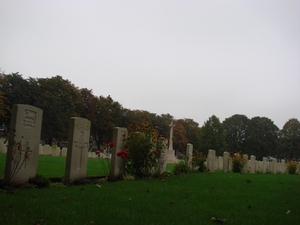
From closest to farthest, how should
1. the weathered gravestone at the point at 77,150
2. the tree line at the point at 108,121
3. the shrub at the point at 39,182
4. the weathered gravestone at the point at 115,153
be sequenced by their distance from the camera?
the shrub at the point at 39,182, the weathered gravestone at the point at 77,150, the weathered gravestone at the point at 115,153, the tree line at the point at 108,121

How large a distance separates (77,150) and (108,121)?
141 feet

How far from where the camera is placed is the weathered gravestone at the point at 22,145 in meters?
7.97

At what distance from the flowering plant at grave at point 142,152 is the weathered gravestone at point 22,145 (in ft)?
15.3

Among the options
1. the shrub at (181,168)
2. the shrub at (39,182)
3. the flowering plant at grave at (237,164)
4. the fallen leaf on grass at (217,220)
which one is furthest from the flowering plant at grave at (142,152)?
the flowering plant at grave at (237,164)

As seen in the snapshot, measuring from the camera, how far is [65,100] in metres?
46.1

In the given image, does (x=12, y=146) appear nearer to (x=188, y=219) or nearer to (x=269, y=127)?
(x=188, y=219)

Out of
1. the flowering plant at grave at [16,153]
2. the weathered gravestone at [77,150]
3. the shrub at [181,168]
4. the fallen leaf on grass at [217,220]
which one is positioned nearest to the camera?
the fallen leaf on grass at [217,220]

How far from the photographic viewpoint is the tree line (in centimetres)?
4084

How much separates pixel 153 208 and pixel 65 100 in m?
42.0

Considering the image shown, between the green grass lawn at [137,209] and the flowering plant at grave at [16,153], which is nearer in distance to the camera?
the green grass lawn at [137,209]

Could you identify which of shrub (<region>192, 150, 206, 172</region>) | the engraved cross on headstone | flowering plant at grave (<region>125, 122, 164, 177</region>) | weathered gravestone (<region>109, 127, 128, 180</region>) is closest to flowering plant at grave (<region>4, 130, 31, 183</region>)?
the engraved cross on headstone

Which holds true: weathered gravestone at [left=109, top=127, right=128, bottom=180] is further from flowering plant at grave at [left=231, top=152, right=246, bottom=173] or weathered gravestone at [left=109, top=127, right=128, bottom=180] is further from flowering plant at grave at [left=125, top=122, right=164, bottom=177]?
flowering plant at grave at [left=231, top=152, right=246, bottom=173]

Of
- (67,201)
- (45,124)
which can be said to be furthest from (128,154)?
(45,124)

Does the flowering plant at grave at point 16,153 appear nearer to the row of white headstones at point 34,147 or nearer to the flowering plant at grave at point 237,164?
the row of white headstones at point 34,147
